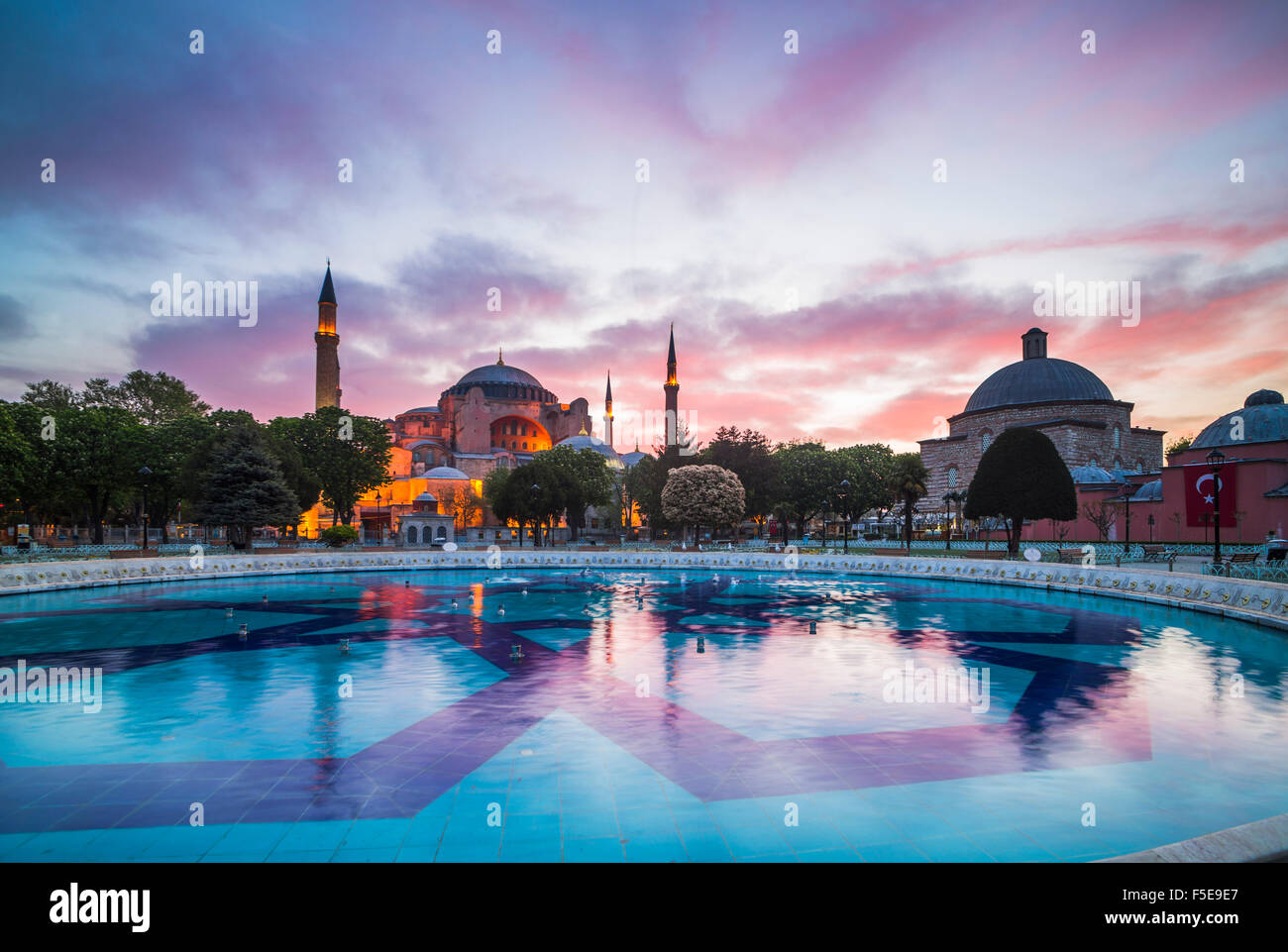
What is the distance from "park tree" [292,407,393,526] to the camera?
180 feet

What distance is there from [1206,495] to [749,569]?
88.7 ft

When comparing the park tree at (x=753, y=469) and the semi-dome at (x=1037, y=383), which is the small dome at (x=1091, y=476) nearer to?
the semi-dome at (x=1037, y=383)

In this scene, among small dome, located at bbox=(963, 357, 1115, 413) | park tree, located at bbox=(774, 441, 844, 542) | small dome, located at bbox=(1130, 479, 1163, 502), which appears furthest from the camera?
small dome, located at bbox=(963, 357, 1115, 413)

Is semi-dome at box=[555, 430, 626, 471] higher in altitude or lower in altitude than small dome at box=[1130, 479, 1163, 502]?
higher

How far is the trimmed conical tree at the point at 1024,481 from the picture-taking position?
35062 mm

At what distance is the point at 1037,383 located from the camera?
234 ft

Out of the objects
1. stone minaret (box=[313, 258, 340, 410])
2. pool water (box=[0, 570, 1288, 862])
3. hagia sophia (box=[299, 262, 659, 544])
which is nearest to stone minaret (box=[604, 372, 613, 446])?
hagia sophia (box=[299, 262, 659, 544])

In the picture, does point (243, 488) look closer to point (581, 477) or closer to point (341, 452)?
point (341, 452)

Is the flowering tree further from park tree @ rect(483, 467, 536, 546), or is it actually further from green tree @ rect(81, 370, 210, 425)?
green tree @ rect(81, 370, 210, 425)

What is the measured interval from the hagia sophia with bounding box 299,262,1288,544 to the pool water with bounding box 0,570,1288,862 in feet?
47.4
